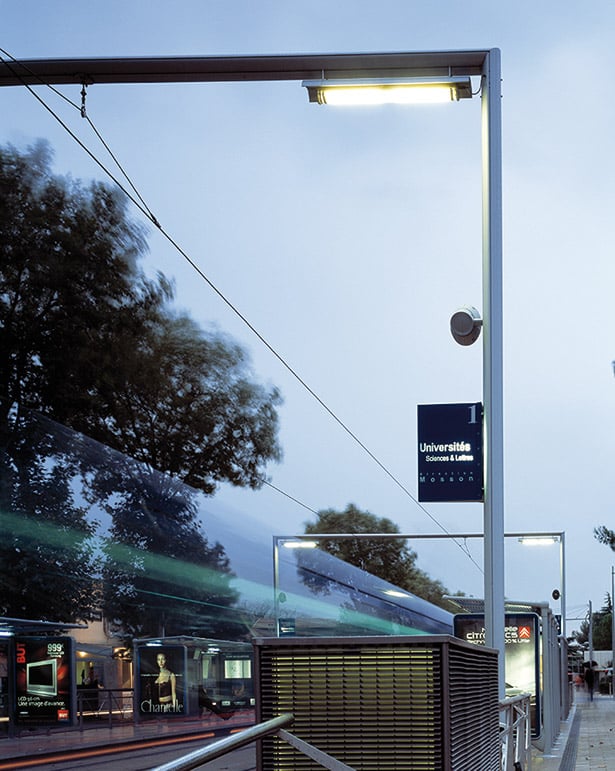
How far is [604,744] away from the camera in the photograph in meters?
25.1

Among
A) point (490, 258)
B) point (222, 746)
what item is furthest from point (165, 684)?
point (222, 746)

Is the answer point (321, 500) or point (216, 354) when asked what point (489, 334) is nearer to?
point (216, 354)

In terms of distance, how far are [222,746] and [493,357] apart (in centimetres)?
623

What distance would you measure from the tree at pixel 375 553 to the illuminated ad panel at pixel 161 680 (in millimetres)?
52403

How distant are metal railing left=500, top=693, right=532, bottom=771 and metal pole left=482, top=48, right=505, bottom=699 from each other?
3.20 feet

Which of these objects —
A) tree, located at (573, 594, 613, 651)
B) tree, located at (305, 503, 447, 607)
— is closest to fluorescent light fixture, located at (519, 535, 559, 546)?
tree, located at (305, 503, 447, 607)

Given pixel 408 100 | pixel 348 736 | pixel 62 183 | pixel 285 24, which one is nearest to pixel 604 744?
pixel 285 24

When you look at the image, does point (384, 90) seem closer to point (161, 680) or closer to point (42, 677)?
point (42, 677)

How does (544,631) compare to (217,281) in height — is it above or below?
below

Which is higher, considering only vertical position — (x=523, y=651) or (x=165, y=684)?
(x=523, y=651)

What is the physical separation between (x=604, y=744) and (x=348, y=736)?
68.9ft

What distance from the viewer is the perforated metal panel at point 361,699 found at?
5492 mm

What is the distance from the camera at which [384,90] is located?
9.09 metres

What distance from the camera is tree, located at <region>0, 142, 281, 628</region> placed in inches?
1601
